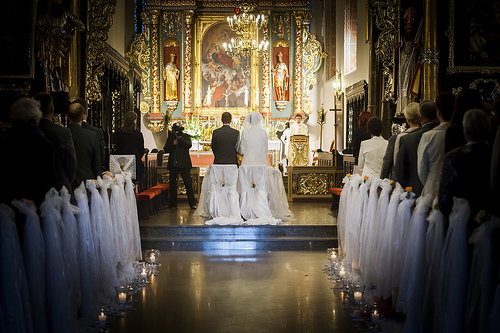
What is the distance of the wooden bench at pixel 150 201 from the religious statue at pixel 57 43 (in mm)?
2040

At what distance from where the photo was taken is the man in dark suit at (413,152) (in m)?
4.96

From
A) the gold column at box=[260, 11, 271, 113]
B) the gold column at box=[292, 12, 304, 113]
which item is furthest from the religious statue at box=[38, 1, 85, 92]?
the gold column at box=[292, 12, 304, 113]

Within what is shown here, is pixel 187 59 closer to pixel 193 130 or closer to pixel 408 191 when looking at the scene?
pixel 193 130

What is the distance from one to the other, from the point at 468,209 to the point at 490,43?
241 inches

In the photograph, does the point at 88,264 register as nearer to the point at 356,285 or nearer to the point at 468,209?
the point at 356,285

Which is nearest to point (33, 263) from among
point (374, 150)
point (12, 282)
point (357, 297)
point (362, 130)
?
point (12, 282)

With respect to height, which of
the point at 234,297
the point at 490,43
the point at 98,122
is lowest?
the point at 234,297

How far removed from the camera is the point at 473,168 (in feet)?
11.2

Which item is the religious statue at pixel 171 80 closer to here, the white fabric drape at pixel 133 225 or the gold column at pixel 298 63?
the gold column at pixel 298 63

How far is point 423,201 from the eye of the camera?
411cm

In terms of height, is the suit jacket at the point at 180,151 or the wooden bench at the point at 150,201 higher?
the suit jacket at the point at 180,151

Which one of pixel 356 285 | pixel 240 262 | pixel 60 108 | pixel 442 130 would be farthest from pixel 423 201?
pixel 60 108

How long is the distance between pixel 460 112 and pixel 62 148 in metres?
3.15

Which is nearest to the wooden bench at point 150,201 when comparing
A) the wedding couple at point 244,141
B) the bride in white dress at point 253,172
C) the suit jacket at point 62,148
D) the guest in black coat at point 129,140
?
the guest in black coat at point 129,140
